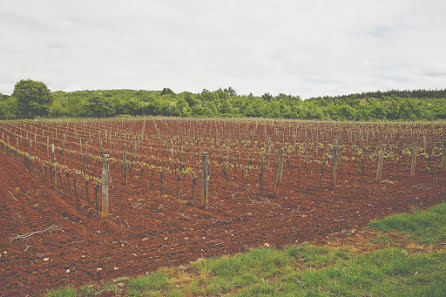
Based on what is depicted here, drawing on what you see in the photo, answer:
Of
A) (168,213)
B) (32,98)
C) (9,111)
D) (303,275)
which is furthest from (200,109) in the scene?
(303,275)

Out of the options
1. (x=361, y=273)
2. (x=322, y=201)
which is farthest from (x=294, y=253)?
(x=322, y=201)

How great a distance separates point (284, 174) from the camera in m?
11.9

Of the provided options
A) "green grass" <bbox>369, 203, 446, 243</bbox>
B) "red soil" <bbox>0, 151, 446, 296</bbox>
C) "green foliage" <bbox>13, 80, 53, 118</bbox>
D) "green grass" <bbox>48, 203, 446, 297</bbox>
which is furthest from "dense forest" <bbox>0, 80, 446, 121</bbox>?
"green grass" <bbox>48, 203, 446, 297</bbox>

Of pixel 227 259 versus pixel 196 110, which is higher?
pixel 196 110

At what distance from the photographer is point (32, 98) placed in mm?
52875

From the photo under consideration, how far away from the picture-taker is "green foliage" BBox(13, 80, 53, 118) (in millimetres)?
51938

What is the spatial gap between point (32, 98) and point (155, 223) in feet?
195

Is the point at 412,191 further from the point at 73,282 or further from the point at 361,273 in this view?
the point at 73,282

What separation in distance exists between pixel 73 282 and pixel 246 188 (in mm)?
6282

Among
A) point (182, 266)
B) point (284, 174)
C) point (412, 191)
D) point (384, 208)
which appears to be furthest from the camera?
point (284, 174)

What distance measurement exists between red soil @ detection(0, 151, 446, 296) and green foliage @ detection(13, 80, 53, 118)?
52.2 meters

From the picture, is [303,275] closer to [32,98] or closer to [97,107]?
[97,107]

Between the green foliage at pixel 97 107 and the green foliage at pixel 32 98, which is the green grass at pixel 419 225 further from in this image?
the green foliage at pixel 32 98

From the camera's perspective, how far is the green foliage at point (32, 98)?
51.9 m
